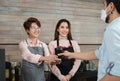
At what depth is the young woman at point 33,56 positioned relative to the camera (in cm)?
260

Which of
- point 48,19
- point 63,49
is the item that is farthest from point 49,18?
point 63,49

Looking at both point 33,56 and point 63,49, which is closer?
point 33,56

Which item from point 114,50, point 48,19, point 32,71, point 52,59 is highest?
point 48,19

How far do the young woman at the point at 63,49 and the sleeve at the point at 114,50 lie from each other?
1.54 m

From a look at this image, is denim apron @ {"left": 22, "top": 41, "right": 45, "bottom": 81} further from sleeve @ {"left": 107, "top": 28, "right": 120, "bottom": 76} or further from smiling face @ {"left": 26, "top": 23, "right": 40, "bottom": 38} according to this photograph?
sleeve @ {"left": 107, "top": 28, "right": 120, "bottom": 76}

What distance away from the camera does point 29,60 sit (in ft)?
8.57

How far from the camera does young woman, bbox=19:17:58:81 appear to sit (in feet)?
8.53

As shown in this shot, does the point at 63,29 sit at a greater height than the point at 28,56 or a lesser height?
greater

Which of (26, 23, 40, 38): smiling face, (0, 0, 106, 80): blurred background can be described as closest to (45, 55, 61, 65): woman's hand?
(26, 23, 40, 38): smiling face

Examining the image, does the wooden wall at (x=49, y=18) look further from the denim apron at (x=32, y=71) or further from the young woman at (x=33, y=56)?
the denim apron at (x=32, y=71)

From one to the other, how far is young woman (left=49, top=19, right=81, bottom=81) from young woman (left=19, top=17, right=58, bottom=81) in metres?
0.27

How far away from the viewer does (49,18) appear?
3691 millimetres

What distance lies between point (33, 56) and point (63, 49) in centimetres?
55

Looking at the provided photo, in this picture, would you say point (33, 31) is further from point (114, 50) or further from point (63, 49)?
point (114, 50)
